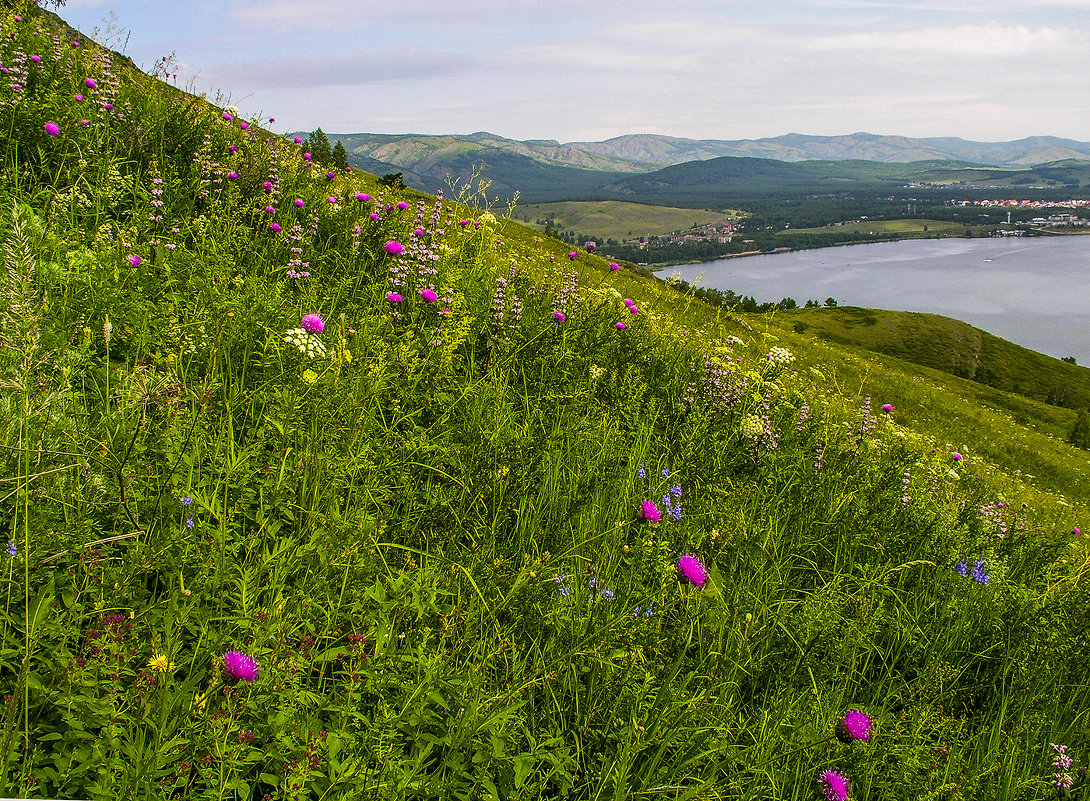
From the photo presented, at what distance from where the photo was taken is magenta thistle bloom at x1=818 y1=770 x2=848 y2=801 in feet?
7.32

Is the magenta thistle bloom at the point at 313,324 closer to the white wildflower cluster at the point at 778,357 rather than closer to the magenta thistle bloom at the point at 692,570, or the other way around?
the magenta thistle bloom at the point at 692,570

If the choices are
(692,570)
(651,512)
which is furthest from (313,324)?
(692,570)

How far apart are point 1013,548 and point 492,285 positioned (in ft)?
15.4

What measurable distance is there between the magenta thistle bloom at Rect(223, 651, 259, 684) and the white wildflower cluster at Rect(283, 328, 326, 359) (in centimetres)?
185

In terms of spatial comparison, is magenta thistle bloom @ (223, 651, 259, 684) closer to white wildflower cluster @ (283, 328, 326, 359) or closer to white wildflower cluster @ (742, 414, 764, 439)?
white wildflower cluster @ (283, 328, 326, 359)

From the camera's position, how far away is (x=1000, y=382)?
8000cm

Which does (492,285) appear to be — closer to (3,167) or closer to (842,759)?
(3,167)

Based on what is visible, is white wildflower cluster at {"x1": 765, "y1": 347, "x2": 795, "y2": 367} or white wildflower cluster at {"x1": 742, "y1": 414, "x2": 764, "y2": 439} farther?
white wildflower cluster at {"x1": 765, "y1": 347, "x2": 795, "y2": 367}

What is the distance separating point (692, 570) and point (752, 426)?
6.51 feet

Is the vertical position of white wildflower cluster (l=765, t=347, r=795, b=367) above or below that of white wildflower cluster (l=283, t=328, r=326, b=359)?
below

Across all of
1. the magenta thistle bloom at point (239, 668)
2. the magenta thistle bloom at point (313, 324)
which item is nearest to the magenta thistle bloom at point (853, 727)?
the magenta thistle bloom at point (239, 668)

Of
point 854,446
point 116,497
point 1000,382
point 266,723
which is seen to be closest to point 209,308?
point 116,497

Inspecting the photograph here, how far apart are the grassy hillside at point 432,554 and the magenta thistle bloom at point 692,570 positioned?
19 millimetres

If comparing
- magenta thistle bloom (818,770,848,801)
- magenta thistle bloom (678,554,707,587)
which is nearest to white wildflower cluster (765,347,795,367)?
magenta thistle bloom (678,554,707,587)
